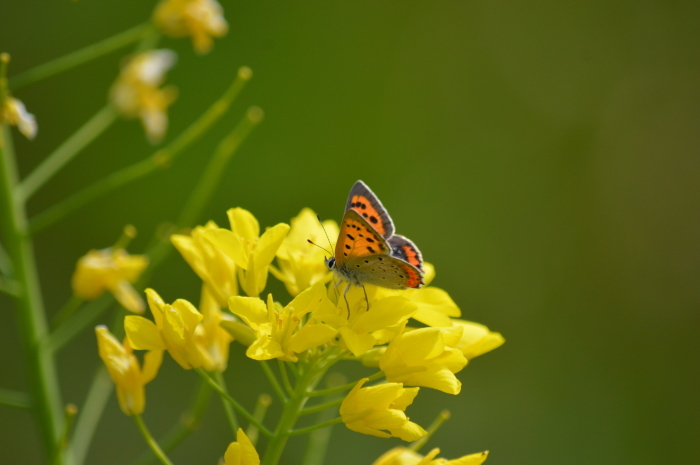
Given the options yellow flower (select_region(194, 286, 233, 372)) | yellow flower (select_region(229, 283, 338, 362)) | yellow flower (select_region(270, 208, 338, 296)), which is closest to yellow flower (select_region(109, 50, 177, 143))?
yellow flower (select_region(270, 208, 338, 296))

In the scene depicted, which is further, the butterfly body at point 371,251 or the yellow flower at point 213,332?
the yellow flower at point 213,332

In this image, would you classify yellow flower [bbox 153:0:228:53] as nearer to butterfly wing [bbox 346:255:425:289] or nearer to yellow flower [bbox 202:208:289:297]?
yellow flower [bbox 202:208:289:297]

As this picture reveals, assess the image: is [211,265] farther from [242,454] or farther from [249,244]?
[242,454]

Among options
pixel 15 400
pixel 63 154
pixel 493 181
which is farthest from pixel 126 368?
pixel 493 181

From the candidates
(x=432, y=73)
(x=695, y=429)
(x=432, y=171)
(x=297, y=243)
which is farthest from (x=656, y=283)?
(x=297, y=243)

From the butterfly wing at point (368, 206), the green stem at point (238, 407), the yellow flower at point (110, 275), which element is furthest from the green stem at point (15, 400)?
the butterfly wing at point (368, 206)

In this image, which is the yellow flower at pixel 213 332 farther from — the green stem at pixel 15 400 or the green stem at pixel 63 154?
the green stem at pixel 63 154
